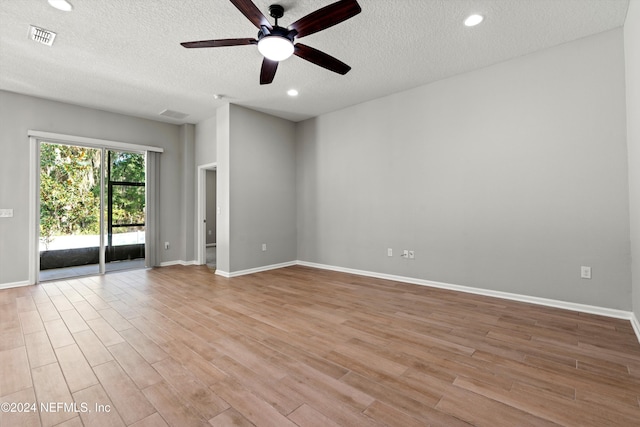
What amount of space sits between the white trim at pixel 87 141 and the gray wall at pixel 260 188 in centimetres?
176

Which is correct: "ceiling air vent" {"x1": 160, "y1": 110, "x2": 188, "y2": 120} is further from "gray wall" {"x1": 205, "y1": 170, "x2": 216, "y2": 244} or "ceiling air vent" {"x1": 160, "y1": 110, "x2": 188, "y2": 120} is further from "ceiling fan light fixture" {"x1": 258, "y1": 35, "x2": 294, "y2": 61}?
"ceiling fan light fixture" {"x1": 258, "y1": 35, "x2": 294, "y2": 61}

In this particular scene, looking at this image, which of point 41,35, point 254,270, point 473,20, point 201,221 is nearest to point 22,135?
point 41,35

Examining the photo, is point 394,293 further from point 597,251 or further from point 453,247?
point 597,251

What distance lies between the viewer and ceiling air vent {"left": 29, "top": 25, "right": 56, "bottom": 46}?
9.43ft

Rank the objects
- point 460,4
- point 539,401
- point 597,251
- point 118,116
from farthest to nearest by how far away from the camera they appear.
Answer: point 118,116
point 597,251
point 460,4
point 539,401

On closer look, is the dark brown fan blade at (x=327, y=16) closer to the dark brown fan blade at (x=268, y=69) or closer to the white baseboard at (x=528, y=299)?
the dark brown fan blade at (x=268, y=69)

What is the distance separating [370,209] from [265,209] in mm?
2025

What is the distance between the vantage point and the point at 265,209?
5.63 m

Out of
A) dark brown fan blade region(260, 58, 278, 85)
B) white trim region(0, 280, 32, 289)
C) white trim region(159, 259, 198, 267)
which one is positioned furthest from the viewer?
white trim region(159, 259, 198, 267)

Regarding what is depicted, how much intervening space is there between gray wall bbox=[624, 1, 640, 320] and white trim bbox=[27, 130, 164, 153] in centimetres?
695

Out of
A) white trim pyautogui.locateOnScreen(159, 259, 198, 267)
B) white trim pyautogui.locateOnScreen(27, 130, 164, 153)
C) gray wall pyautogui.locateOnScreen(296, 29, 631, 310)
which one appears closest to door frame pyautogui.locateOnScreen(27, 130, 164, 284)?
white trim pyautogui.locateOnScreen(27, 130, 164, 153)

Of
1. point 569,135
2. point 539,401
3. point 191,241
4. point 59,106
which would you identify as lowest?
point 539,401

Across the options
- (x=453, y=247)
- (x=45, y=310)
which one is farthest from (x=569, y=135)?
(x=45, y=310)

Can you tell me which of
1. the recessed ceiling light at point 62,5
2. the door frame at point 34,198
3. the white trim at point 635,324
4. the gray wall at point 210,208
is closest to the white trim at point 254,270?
the door frame at point 34,198
